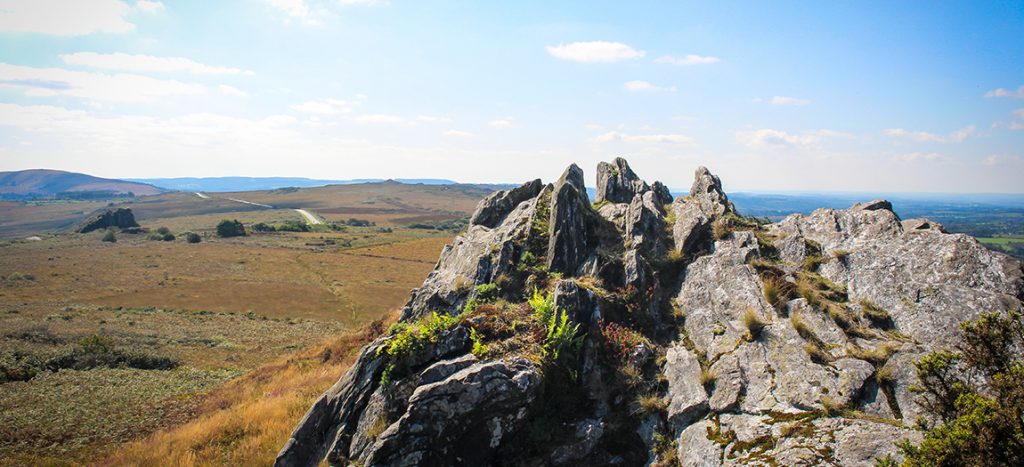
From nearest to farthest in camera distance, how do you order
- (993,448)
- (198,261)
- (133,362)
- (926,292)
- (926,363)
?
(993,448) → (926,363) → (926,292) → (133,362) → (198,261)

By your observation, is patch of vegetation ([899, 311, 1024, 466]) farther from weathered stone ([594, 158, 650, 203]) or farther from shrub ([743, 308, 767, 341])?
weathered stone ([594, 158, 650, 203])

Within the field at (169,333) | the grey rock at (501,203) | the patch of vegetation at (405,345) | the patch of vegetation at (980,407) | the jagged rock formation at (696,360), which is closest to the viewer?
the patch of vegetation at (980,407)

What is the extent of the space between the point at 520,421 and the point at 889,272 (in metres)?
11.4

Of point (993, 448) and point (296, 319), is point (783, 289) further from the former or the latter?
point (296, 319)

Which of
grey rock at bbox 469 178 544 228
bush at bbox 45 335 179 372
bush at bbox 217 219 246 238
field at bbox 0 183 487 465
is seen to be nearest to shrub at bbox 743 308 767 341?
field at bbox 0 183 487 465

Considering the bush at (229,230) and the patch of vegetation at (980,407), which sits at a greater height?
the patch of vegetation at (980,407)

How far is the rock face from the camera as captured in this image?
152 meters

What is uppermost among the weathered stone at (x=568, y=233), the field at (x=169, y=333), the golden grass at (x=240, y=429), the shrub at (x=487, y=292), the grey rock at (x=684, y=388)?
the weathered stone at (x=568, y=233)

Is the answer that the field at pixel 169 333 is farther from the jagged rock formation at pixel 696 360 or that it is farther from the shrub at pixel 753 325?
the shrub at pixel 753 325

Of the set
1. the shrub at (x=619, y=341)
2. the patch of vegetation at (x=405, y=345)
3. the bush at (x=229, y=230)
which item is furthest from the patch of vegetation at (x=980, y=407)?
the bush at (x=229, y=230)

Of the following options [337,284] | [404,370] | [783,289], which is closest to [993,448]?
[783,289]

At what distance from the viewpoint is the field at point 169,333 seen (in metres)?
19.8

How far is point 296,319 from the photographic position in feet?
176

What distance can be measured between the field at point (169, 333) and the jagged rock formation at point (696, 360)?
6151 millimetres
